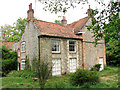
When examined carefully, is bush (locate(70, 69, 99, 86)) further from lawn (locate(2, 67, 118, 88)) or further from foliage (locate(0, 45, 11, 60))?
foliage (locate(0, 45, 11, 60))

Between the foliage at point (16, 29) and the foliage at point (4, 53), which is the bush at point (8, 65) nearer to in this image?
the foliage at point (4, 53)

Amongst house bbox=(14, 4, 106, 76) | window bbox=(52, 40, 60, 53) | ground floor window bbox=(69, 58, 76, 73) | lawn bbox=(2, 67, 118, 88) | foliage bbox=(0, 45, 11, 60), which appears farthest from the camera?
foliage bbox=(0, 45, 11, 60)

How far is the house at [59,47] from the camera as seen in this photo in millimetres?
16216

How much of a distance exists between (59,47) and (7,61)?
11.3 metres

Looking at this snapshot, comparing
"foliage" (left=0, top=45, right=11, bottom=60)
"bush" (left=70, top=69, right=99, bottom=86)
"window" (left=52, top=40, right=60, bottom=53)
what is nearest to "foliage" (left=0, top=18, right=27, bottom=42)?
"foliage" (left=0, top=45, right=11, bottom=60)

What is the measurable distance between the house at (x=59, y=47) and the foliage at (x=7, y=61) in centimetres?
238

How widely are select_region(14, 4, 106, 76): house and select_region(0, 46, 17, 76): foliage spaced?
93.6 inches

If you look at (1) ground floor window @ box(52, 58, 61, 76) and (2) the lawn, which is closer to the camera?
(2) the lawn

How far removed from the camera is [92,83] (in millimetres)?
11211

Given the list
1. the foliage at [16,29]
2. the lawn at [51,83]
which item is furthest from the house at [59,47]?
the foliage at [16,29]

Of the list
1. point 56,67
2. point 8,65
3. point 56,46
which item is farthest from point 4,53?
point 56,67

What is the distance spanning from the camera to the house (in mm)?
16216

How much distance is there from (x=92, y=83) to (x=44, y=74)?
17.3ft

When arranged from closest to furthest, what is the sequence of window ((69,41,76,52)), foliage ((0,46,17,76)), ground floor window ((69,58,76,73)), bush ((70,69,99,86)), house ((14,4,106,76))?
bush ((70,69,99,86)), house ((14,4,106,76)), ground floor window ((69,58,76,73)), window ((69,41,76,52)), foliage ((0,46,17,76))
